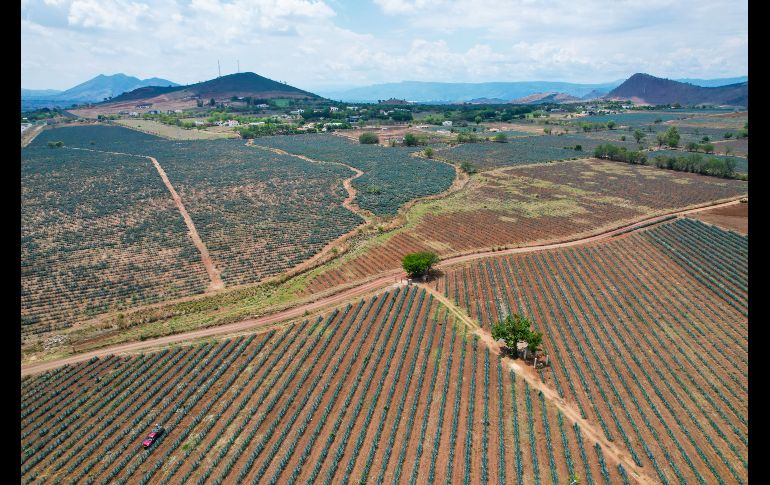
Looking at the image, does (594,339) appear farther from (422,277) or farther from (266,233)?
(266,233)

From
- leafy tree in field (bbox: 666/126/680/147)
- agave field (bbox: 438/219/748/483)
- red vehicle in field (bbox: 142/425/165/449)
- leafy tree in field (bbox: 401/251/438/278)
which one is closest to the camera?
red vehicle in field (bbox: 142/425/165/449)

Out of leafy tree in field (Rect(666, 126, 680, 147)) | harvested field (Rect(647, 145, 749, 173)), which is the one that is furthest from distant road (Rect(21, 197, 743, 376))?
leafy tree in field (Rect(666, 126, 680, 147))

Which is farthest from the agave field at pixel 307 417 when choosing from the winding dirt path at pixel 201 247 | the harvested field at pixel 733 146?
the harvested field at pixel 733 146

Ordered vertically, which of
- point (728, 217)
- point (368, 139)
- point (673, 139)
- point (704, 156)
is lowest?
point (728, 217)

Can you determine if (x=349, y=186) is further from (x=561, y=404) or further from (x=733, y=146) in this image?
(x=733, y=146)

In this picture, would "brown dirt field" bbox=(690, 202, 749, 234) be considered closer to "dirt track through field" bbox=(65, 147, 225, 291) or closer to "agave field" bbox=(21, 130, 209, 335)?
"dirt track through field" bbox=(65, 147, 225, 291)

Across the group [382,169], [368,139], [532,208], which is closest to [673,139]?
[532,208]
